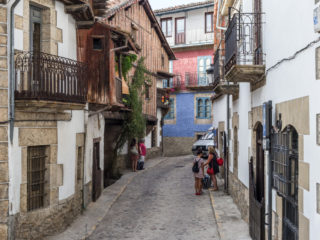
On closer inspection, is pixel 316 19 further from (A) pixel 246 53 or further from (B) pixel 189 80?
(B) pixel 189 80

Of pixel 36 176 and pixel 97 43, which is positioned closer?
pixel 36 176

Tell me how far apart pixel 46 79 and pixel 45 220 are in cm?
316

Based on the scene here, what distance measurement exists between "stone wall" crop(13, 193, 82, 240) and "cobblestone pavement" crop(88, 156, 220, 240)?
31.8 inches

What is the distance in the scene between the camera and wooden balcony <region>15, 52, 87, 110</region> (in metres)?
8.27

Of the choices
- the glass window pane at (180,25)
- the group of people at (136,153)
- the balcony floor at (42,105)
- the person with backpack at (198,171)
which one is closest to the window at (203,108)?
the glass window pane at (180,25)

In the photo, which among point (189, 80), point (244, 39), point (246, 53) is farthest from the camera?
point (189, 80)

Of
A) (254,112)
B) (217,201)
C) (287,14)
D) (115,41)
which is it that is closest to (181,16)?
(115,41)

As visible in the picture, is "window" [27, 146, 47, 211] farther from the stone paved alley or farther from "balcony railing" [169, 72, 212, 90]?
"balcony railing" [169, 72, 212, 90]

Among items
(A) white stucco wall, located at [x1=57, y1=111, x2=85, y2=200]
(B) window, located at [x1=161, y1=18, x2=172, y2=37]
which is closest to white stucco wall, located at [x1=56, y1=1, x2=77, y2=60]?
(A) white stucco wall, located at [x1=57, y1=111, x2=85, y2=200]

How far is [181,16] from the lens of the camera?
3328cm

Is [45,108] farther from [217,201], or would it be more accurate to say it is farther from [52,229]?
[217,201]

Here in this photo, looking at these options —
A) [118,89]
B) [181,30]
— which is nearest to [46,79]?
[118,89]

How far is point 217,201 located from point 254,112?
4892mm

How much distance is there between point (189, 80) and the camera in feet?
109
